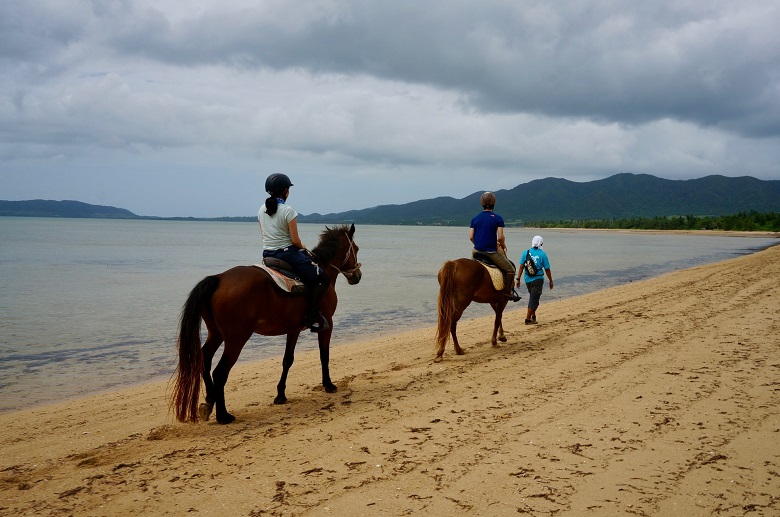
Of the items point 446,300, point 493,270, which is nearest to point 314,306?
point 446,300

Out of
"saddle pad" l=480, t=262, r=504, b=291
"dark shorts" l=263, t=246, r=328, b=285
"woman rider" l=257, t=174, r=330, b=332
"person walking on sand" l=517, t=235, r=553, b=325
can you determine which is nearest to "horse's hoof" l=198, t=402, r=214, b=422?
"woman rider" l=257, t=174, r=330, b=332

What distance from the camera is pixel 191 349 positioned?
619 cm

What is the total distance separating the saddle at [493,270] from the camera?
34.0 ft

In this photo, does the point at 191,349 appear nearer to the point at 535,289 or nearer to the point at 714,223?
the point at 535,289

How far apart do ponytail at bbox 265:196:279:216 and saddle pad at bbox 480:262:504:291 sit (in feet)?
15.7

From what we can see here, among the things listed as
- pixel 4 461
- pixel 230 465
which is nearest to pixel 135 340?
pixel 4 461

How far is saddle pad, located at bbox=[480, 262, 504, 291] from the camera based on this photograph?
1034cm

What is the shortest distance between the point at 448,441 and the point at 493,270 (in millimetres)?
5471

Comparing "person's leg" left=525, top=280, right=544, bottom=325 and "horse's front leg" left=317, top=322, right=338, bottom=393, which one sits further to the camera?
"person's leg" left=525, top=280, right=544, bottom=325

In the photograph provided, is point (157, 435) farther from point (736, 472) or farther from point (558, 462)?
point (736, 472)

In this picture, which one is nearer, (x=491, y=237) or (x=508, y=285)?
(x=491, y=237)

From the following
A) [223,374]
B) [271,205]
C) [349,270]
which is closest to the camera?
[223,374]

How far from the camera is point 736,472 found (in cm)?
A: 449

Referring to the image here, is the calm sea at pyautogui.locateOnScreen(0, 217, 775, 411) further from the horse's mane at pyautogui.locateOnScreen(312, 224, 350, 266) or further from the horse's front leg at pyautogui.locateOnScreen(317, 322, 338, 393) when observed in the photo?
the horse's mane at pyautogui.locateOnScreen(312, 224, 350, 266)
